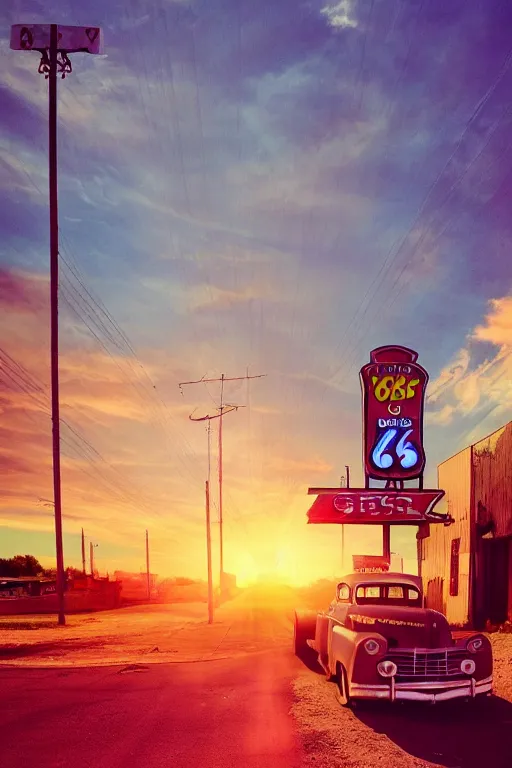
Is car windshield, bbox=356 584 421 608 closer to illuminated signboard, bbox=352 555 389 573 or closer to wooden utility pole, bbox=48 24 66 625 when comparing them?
illuminated signboard, bbox=352 555 389 573

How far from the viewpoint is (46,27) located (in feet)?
106

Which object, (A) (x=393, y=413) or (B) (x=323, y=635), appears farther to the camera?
(A) (x=393, y=413)

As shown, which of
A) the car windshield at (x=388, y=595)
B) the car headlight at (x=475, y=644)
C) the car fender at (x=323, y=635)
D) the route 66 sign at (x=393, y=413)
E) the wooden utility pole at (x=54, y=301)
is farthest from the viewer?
the wooden utility pole at (x=54, y=301)

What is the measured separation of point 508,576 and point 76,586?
182ft

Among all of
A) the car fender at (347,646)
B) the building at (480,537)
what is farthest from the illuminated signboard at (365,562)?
the car fender at (347,646)

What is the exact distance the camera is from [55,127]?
110 feet

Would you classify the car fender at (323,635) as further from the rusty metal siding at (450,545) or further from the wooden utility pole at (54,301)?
the wooden utility pole at (54,301)

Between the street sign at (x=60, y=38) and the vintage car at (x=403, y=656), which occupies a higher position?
the street sign at (x=60, y=38)

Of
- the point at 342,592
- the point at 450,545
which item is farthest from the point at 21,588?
the point at 342,592

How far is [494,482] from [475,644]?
1627 cm

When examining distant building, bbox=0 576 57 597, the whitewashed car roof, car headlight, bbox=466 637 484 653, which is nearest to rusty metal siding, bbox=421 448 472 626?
the whitewashed car roof

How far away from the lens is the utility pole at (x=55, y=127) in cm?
3125

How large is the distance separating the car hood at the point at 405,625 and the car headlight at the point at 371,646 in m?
0.85

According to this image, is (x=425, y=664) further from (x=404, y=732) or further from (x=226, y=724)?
(x=226, y=724)
